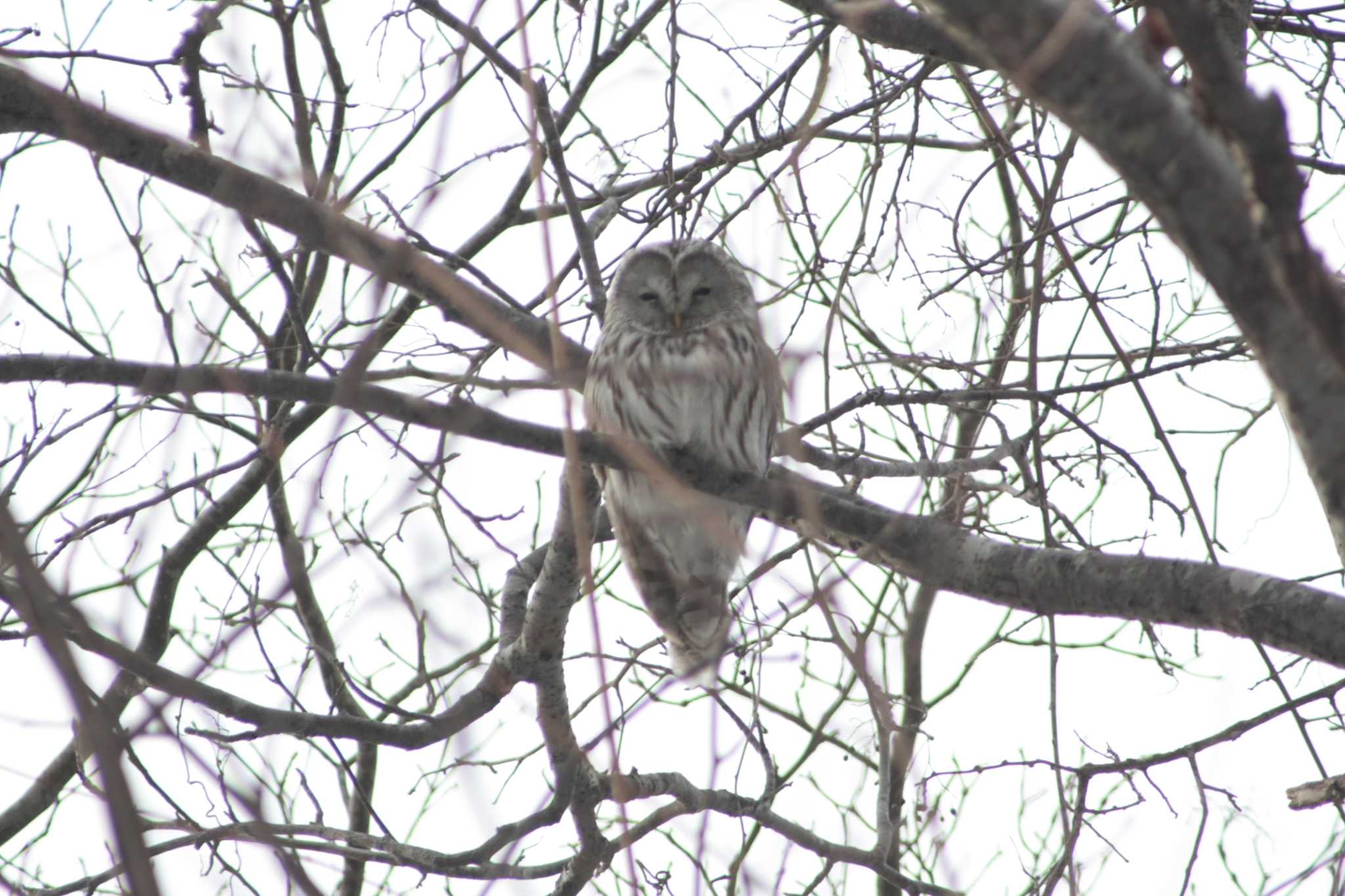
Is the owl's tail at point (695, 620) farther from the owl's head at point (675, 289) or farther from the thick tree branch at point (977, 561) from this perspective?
the thick tree branch at point (977, 561)

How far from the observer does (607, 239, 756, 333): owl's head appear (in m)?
5.14

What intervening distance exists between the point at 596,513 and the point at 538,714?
655 mm

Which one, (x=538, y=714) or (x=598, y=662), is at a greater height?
(x=538, y=714)

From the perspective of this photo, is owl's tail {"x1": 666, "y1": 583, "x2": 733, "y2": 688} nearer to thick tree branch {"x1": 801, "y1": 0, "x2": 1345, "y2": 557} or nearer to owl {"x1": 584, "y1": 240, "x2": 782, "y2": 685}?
owl {"x1": 584, "y1": 240, "x2": 782, "y2": 685}

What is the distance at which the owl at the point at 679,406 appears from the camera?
4.66 meters

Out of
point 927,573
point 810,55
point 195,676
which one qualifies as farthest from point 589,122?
point 195,676

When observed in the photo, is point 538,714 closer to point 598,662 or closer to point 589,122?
point 589,122

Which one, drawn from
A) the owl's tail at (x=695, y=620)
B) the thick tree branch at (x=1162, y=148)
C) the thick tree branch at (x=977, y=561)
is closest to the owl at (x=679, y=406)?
the owl's tail at (x=695, y=620)

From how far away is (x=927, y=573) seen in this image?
9.36 ft

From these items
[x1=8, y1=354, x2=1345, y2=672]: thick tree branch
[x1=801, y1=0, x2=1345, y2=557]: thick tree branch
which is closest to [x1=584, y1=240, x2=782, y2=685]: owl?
[x1=8, y1=354, x2=1345, y2=672]: thick tree branch

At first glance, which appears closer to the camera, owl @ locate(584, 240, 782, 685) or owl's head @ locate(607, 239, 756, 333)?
owl @ locate(584, 240, 782, 685)

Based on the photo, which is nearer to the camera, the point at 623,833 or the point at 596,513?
the point at 623,833

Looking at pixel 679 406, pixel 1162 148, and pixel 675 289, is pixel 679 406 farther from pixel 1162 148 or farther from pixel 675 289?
pixel 1162 148

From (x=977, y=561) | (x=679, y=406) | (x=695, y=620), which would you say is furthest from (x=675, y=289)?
(x=977, y=561)
